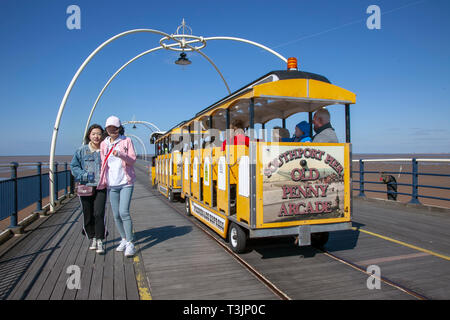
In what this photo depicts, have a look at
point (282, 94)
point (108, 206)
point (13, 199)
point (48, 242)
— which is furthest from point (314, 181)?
point (108, 206)

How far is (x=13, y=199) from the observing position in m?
6.60

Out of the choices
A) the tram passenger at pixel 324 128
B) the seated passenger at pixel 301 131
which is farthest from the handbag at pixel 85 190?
the tram passenger at pixel 324 128

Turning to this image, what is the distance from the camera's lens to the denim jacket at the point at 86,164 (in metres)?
5.14

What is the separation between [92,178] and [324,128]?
3.81 meters

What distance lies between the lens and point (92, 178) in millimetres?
5125

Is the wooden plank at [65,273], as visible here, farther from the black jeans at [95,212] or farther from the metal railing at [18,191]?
the metal railing at [18,191]

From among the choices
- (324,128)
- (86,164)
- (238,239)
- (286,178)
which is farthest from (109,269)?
(324,128)

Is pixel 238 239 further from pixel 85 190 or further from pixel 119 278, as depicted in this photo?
pixel 85 190

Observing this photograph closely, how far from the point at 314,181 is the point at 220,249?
200 cm

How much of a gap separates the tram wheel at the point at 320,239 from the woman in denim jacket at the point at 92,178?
3.62 metres

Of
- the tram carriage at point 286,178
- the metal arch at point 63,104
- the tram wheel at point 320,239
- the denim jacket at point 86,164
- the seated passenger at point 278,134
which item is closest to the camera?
the tram carriage at point 286,178

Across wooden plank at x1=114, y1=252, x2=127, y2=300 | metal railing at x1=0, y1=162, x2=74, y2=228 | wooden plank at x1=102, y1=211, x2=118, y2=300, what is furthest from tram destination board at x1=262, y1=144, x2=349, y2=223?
Answer: metal railing at x1=0, y1=162, x2=74, y2=228

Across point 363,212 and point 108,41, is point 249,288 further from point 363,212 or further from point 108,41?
point 108,41
